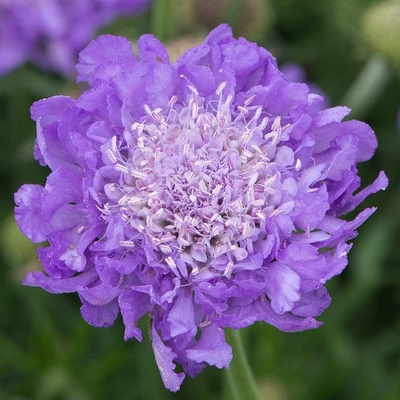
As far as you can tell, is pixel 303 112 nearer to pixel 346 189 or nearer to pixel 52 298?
pixel 346 189

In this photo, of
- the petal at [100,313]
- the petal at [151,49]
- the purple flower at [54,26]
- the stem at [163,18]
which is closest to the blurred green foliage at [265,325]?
the stem at [163,18]

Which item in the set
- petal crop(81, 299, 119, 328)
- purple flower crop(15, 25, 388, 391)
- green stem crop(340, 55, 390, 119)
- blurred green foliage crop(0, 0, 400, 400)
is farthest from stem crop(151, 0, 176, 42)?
petal crop(81, 299, 119, 328)

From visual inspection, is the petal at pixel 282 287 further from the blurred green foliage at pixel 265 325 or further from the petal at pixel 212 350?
the blurred green foliage at pixel 265 325

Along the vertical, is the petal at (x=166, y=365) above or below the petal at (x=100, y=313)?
above

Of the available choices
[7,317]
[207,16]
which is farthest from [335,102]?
[7,317]

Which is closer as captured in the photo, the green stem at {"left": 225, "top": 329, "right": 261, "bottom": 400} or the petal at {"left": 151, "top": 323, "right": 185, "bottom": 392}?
the petal at {"left": 151, "top": 323, "right": 185, "bottom": 392}

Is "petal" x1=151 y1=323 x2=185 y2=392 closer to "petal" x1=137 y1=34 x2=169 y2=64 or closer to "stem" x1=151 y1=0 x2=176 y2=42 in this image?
"petal" x1=137 y1=34 x2=169 y2=64

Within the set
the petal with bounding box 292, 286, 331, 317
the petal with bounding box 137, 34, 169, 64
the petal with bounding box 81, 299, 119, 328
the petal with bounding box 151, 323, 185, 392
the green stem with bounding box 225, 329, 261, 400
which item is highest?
Result: the petal with bounding box 137, 34, 169, 64
